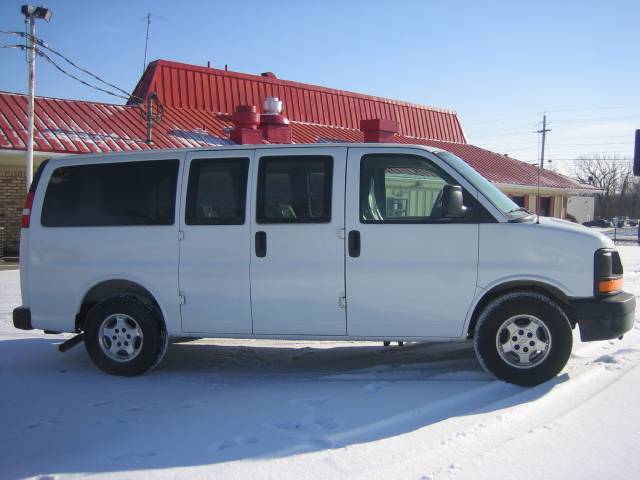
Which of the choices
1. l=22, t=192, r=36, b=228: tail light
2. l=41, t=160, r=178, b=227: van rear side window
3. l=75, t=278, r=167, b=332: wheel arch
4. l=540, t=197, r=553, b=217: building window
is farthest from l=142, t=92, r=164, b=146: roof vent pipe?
l=540, t=197, r=553, b=217: building window

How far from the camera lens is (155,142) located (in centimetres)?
1677

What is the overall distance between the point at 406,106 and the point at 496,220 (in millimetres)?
22035

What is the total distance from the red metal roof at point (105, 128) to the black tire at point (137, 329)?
1022 centimetres

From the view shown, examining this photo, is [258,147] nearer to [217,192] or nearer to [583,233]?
[217,192]

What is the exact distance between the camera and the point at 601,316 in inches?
193

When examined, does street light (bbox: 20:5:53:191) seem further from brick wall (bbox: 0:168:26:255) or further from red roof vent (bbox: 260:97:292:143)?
red roof vent (bbox: 260:97:292:143)

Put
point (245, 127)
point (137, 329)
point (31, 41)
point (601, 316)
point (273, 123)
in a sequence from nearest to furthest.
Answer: point (601, 316) < point (137, 329) < point (31, 41) < point (245, 127) < point (273, 123)

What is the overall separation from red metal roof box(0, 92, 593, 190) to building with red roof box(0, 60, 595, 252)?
0.09ft

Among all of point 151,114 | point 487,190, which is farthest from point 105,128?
point 487,190

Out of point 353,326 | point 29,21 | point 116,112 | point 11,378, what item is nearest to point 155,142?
point 116,112

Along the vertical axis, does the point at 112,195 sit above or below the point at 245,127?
below

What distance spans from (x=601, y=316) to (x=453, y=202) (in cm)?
154

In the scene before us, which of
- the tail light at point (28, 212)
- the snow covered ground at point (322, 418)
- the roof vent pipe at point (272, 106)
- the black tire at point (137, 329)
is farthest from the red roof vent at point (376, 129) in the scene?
the black tire at point (137, 329)

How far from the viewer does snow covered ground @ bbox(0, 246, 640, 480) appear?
3576 mm
